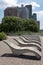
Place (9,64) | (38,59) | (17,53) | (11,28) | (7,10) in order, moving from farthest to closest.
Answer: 1. (7,10)
2. (11,28)
3. (17,53)
4. (38,59)
5. (9,64)

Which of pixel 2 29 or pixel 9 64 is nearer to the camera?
pixel 9 64

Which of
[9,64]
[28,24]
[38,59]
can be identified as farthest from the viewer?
[28,24]

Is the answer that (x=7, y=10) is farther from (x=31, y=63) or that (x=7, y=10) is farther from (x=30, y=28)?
(x=31, y=63)

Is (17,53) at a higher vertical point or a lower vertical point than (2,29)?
higher

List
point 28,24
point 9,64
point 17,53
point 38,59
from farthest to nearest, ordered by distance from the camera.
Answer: point 28,24 → point 17,53 → point 38,59 → point 9,64

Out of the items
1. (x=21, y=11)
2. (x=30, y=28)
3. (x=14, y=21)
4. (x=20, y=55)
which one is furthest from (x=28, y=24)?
(x=20, y=55)

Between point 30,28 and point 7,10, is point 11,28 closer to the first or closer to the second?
point 30,28

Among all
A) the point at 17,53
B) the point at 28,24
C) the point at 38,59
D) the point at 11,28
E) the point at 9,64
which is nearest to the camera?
the point at 9,64

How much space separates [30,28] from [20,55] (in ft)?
202

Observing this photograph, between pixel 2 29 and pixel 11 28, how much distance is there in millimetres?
3159

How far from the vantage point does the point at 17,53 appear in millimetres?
9859

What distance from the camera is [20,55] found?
33.1 feet

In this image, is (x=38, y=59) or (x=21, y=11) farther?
(x=21, y=11)

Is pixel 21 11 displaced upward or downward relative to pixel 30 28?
upward
